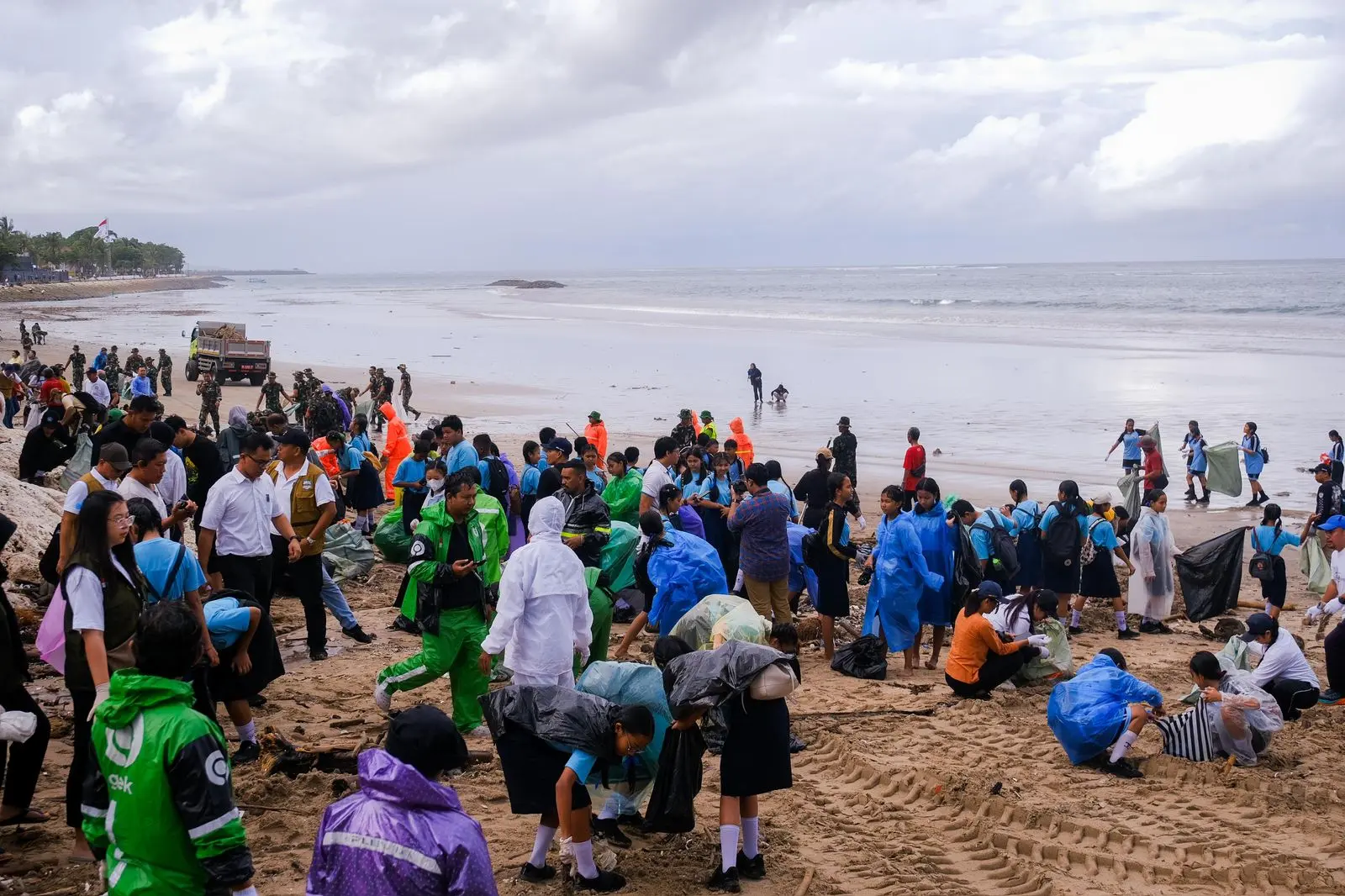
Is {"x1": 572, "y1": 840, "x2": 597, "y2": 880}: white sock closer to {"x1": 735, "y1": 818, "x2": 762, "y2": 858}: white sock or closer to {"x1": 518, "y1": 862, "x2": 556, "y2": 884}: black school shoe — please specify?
{"x1": 518, "y1": 862, "x2": 556, "y2": 884}: black school shoe

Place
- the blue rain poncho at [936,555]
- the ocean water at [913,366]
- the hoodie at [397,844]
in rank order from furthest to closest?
the ocean water at [913,366], the blue rain poncho at [936,555], the hoodie at [397,844]

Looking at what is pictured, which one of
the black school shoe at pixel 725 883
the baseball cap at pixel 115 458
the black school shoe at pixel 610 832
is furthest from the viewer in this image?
the baseball cap at pixel 115 458

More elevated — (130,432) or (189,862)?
(130,432)

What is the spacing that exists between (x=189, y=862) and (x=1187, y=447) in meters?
17.3

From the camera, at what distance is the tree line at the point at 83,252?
115163 millimetres

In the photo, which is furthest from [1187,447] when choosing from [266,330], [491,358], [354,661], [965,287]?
[965,287]

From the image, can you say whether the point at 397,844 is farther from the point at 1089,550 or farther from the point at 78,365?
the point at 78,365

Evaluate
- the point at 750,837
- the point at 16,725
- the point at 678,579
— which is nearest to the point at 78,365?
the point at 678,579

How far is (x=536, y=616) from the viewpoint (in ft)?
18.9

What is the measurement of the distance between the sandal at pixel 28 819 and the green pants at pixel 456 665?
1842 millimetres

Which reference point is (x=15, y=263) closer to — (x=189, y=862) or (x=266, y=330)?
(x=266, y=330)

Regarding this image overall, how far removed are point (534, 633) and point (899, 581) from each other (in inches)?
147

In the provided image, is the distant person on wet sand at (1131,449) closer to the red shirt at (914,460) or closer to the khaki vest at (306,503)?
the red shirt at (914,460)

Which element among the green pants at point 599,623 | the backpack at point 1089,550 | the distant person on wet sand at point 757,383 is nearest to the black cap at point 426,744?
the green pants at point 599,623
